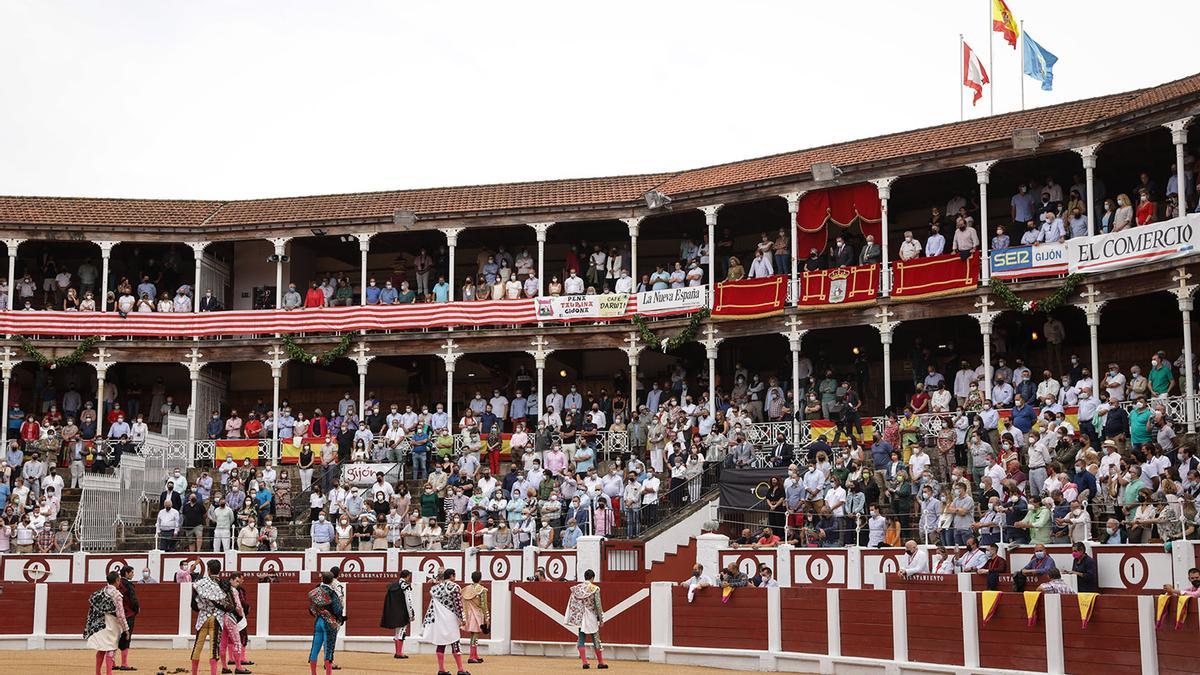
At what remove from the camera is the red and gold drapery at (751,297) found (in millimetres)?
30375

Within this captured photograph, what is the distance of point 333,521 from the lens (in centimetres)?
2739

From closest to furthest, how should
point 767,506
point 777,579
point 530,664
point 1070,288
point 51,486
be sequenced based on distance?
point 530,664 → point 777,579 → point 767,506 → point 1070,288 → point 51,486

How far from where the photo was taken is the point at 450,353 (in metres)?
33.5

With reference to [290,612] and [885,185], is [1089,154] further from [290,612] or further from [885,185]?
[290,612]

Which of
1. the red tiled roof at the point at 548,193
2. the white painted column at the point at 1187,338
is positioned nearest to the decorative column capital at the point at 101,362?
the red tiled roof at the point at 548,193

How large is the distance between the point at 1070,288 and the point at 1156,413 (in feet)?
17.2

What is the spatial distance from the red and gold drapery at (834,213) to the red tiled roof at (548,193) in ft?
1.85

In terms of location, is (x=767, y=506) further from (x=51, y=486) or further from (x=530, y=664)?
(x=51, y=486)

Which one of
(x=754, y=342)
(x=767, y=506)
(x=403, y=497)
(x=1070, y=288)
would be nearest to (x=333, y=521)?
(x=403, y=497)

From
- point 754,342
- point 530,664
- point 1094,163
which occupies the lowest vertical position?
point 530,664

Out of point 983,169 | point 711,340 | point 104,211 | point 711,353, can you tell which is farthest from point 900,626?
point 104,211

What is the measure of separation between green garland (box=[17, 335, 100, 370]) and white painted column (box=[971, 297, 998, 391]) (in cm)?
1838

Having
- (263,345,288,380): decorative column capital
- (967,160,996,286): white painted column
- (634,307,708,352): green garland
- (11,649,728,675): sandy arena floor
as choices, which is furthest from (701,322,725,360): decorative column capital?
(11,649,728,675): sandy arena floor

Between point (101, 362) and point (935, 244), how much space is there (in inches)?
691
